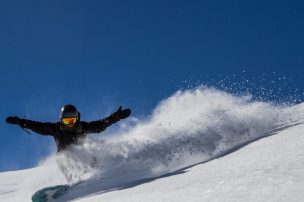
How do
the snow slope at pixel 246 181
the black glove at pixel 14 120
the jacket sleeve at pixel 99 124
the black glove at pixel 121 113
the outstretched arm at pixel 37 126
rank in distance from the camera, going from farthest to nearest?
the black glove at pixel 121 113 → the jacket sleeve at pixel 99 124 → the outstretched arm at pixel 37 126 → the black glove at pixel 14 120 → the snow slope at pixel 246 181

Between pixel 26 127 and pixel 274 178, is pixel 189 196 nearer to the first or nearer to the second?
pixel 274 178

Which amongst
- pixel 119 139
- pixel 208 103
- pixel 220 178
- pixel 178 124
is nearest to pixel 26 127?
pixel 119 139

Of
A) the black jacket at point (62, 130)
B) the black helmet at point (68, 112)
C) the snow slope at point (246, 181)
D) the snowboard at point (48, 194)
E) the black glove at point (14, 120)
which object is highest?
the black glove at point (14, 120)

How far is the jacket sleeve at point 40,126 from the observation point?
40.2ft

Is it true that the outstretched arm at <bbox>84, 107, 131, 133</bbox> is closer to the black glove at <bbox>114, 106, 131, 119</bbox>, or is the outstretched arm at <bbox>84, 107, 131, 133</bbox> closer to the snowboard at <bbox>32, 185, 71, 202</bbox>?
the black glove at <bbox>114, 106, 131, 119</bbox>

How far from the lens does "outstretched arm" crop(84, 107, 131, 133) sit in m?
12.7

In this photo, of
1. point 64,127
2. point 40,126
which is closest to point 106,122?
point 64,127

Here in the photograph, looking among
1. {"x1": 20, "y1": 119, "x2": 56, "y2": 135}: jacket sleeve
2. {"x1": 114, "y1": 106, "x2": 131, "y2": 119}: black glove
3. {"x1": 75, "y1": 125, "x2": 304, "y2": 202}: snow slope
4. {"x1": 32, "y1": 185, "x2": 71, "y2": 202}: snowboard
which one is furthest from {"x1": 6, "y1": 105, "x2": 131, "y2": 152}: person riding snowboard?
{"x1": 75, "y1": 125, "x2": 304, "y2": 202}: snow slope

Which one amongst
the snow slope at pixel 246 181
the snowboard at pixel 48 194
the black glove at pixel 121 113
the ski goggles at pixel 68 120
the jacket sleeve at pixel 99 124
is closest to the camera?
the snow slope at pixel 246 181

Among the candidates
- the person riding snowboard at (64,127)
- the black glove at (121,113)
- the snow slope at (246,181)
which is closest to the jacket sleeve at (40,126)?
the person riding snowboard at (64,127)

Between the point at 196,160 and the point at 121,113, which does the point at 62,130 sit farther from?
the point at 196,160

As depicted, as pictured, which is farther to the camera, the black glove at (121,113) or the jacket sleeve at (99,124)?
the black glove at (121,113)

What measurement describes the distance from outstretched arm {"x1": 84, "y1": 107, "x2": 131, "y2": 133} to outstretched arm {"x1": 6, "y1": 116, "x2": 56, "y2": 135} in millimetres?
958

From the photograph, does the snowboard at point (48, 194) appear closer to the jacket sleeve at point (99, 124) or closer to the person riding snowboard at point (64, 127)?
the person riding snowboard at point (64, 127)
